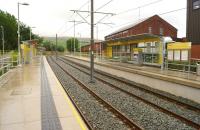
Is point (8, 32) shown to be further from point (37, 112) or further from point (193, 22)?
point (37, 112)

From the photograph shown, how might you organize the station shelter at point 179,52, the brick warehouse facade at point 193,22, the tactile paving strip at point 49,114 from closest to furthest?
1. the tactile paving strip at point 49,114
2. the station shelter at point 179,52
3. the brick warehouse facade at point 193,22

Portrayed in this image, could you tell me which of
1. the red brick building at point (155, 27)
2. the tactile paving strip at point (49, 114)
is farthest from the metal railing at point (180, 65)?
the red brick building at point (155, 27)

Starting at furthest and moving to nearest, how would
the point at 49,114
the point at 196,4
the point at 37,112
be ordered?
the point at 196,4 < the point at 37,112 < the point at 49,114

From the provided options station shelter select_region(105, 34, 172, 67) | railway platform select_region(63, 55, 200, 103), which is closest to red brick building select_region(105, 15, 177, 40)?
station shelter select_region(105, 34, 172, 67)

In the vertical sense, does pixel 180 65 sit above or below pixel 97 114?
above

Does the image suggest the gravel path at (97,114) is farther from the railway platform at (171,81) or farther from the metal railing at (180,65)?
the metal railing at (180,65)

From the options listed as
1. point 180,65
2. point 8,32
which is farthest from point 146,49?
point 8,32

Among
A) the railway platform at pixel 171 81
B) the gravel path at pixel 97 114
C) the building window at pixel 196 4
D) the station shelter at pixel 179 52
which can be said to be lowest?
the gravel path at pixel 97 114

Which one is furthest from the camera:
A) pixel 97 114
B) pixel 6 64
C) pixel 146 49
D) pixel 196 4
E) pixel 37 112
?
pixel 196 4

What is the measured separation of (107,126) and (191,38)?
2464 cm

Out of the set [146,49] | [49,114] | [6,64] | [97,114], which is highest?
[146,49]

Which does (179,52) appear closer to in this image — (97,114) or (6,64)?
(97,114)

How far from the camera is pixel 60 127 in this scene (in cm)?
750

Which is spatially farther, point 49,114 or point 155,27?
point 155,27
